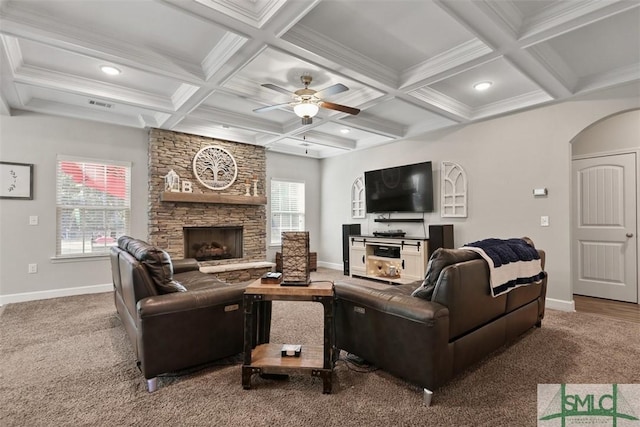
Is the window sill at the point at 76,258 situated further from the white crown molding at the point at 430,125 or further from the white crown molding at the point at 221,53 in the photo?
the white crown molding at the point at 430,125

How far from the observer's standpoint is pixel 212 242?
5930 millimetres

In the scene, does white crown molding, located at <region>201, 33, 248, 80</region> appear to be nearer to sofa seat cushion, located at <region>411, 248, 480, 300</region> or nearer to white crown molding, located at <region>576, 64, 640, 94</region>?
sofa seat cushion, located at <region>411, 248, 480, 300</region>

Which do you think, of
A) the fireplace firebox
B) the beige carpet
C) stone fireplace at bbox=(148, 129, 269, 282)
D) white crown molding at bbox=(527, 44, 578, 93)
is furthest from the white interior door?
the fireplace firebox

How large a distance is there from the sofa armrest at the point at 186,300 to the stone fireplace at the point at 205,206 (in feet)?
10.5

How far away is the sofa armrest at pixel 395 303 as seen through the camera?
189 cm

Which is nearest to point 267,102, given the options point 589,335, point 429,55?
point 429,55

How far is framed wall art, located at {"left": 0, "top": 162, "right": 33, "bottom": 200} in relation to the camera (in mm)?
4160

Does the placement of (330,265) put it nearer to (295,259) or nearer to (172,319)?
(295,259)

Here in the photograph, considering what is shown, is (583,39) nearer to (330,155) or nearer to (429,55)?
(429,55)

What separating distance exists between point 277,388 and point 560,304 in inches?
146

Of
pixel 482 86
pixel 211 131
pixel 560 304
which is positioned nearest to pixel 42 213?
pixel 211 131

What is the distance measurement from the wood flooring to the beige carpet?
694 millimetres

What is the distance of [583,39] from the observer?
289cm

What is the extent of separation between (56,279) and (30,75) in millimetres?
2720
